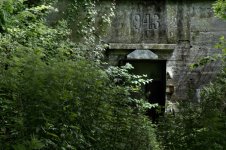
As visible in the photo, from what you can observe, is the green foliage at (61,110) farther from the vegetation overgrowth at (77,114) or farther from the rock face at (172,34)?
the rock face at (172,34)

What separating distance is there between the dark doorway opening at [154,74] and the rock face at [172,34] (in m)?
0.23

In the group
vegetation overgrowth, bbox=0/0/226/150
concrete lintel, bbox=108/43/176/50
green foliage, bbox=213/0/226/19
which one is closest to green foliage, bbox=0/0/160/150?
vegetation overgrowth, bbox=0/0/226/150

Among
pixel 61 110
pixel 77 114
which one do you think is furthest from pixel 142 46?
pixel 61 110

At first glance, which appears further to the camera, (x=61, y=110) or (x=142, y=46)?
(x=142, y=46)

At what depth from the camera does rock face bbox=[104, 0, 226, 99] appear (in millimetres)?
9711

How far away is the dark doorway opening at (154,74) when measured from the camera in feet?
32.4

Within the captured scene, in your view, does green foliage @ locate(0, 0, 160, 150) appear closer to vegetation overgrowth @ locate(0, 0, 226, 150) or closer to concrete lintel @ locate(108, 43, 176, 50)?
vegetation overgrowth @ locate(0, 0, 226, 150)

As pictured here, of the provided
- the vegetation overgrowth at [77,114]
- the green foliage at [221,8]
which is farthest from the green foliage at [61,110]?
the green foliage at [221,8]

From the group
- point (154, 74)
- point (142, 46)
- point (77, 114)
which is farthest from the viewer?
point (154, 74)

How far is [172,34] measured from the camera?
32.2 ft

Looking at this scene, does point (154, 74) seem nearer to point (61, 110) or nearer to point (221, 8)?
point (221, 8)

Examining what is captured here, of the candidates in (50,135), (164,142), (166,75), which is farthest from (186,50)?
(50,135)

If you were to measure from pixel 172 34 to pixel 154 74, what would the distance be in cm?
107

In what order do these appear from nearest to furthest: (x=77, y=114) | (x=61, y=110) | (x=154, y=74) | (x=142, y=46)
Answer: (x=61, y=110) → (x=77, y=114) → (x=142, y=46) → (x=154, y=74)
